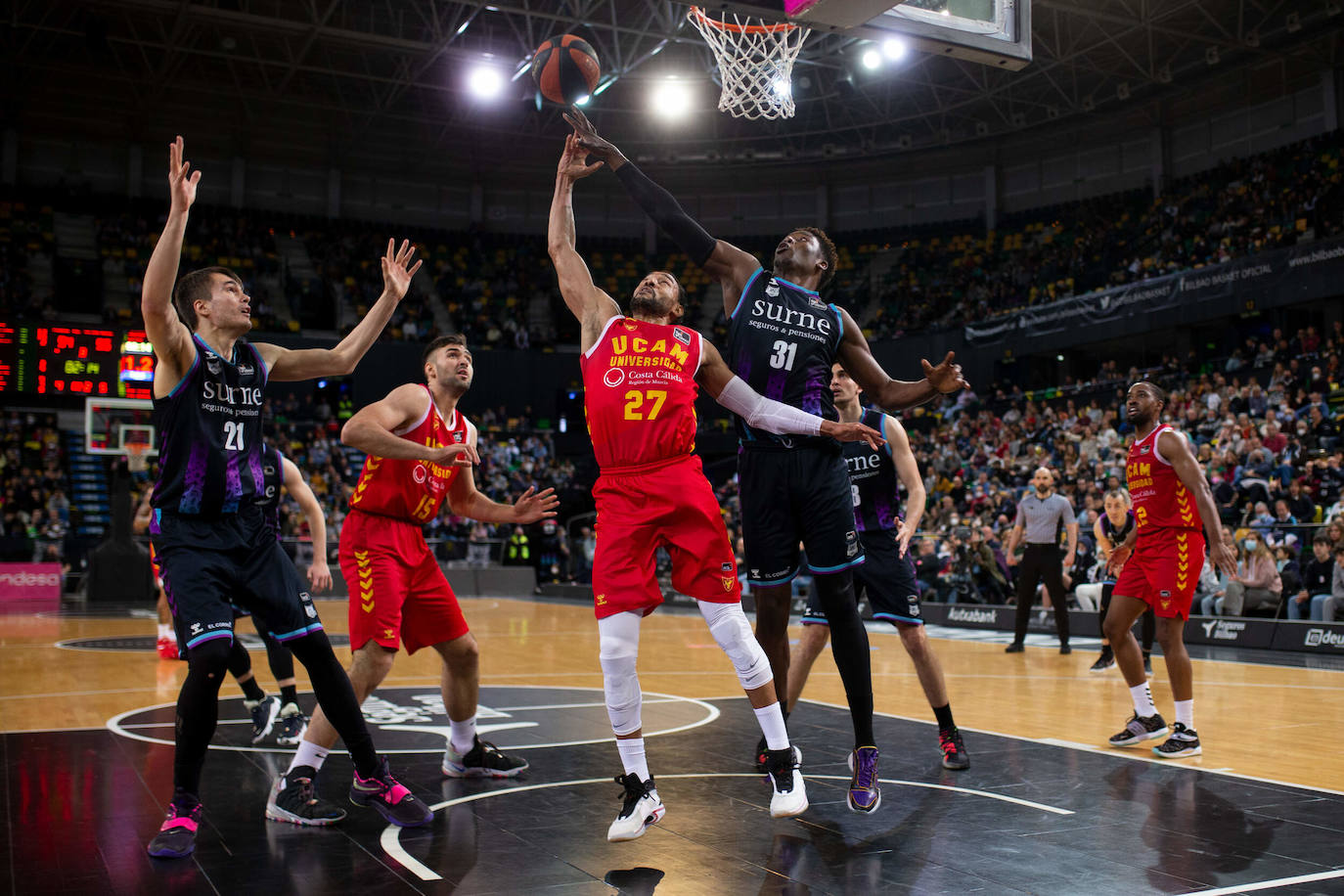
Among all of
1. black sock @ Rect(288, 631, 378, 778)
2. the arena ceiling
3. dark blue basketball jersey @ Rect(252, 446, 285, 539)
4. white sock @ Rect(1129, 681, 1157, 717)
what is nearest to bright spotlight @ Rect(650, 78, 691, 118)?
the arena ceiling

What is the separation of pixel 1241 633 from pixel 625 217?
2735cm

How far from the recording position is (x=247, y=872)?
153 inches

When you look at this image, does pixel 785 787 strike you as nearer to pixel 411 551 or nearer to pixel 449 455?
pixel 449 455

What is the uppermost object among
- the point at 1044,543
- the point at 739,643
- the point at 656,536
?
the point at 656,536

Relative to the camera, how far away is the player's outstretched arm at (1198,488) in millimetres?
6176

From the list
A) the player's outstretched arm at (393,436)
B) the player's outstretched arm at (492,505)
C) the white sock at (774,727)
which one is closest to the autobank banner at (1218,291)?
the player's outstretched arm at (492,505)

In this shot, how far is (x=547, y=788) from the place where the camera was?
525 cm

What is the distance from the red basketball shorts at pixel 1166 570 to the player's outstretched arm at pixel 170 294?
18.0 ft

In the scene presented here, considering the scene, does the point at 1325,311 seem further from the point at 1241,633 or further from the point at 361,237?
the point at 361,237

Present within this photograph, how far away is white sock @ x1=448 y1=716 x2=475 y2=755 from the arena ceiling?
68.9ft

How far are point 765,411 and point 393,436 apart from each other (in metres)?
1.69

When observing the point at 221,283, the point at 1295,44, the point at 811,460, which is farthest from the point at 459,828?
the point at 1295,44

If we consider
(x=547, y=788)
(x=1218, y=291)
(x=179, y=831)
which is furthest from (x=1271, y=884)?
(x=1218, y=291)

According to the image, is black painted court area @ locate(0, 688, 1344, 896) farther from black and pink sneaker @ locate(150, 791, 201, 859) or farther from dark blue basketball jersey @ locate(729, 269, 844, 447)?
dark blue basketball jersey @ locate(729, 269, 844, 447)
